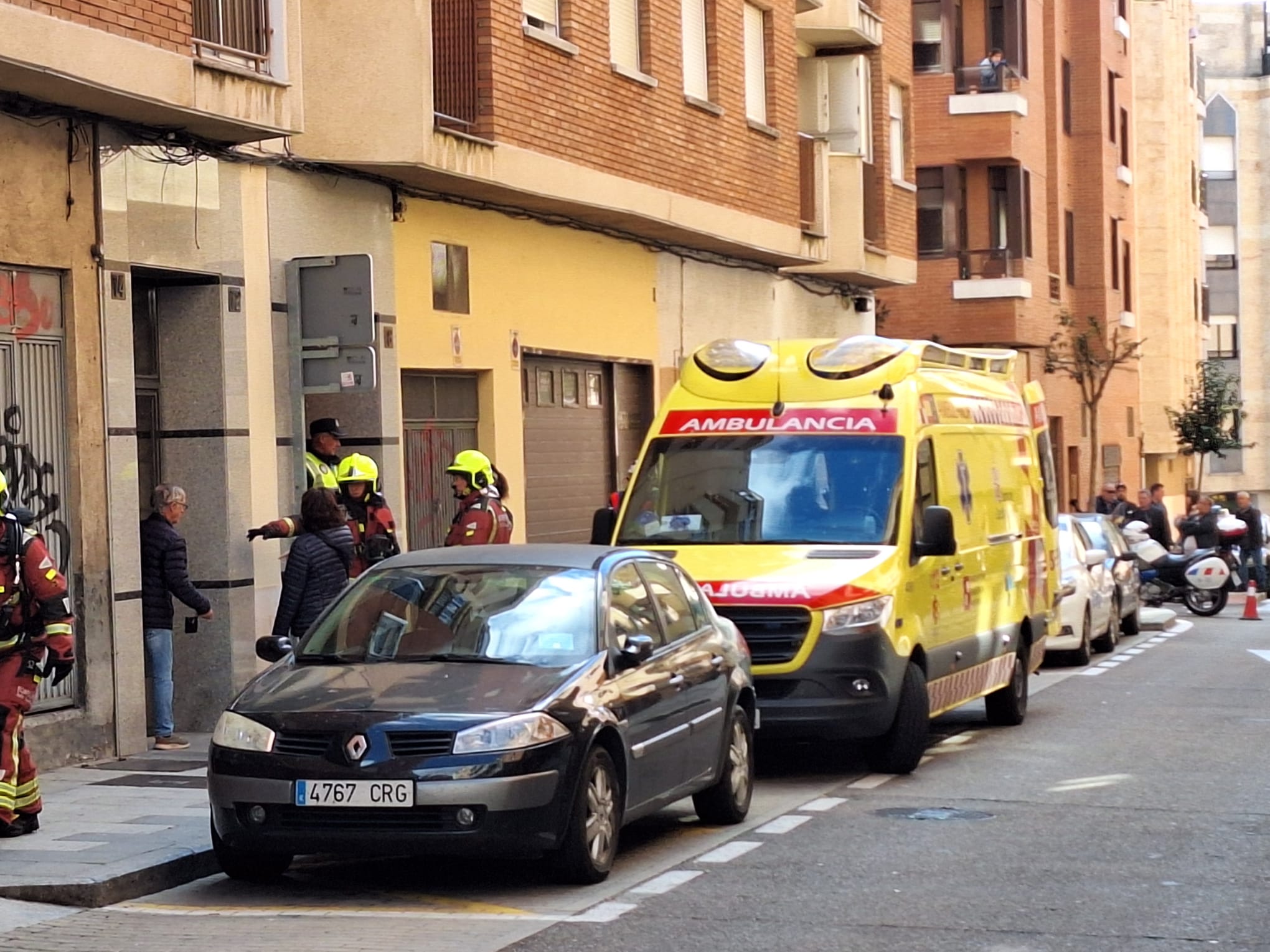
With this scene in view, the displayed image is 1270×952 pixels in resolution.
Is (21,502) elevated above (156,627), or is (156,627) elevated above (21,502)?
(21,502)

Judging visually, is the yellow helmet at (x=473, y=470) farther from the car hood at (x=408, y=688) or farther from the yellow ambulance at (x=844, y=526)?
the car hood at (x=408, y=688)

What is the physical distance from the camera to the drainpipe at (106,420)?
44.2ft

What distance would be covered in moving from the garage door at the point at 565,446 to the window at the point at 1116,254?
28.1m

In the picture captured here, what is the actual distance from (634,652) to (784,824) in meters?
1.77

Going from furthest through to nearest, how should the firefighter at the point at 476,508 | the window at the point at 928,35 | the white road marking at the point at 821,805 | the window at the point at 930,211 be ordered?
1. the window at the point at 930,211
2. the window at the point at 928,35
3. the firefighter at the point at 476,508
4. the white road marking at the point at 821,805

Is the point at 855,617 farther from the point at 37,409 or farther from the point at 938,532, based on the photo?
the point at 37,409

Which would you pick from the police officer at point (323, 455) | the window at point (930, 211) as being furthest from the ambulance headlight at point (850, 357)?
the window at point (930, 211)

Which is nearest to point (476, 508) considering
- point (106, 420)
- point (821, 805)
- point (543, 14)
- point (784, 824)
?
point (106, 420)

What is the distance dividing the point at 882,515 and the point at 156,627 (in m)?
4.70

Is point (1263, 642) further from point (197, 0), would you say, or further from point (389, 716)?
point (389, 716)

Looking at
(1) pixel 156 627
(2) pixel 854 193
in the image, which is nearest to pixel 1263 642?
(2) pixel 854 193

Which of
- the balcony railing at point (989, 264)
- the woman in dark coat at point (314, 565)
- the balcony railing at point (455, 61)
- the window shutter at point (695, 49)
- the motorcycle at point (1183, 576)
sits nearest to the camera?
the woman in dark coat at point (314, 565)

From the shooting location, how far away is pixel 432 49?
56.4 ft

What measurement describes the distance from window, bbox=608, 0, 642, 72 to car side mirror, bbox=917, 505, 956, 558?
28.6ft
